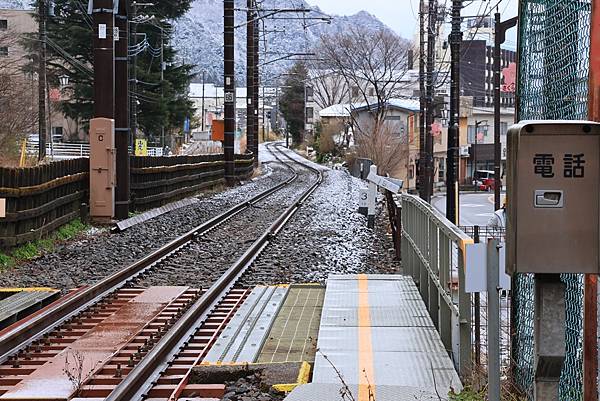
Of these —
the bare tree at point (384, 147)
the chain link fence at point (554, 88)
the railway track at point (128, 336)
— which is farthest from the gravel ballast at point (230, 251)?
the bare tree at point (384, 147)

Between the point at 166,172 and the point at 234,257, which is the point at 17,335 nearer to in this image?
the point at 234,257

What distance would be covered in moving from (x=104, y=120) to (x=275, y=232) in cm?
421

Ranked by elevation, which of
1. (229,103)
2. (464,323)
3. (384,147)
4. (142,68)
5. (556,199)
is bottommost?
(464,323)

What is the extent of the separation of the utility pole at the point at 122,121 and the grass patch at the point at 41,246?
147 cm

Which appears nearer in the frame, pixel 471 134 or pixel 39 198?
pixel 39 198

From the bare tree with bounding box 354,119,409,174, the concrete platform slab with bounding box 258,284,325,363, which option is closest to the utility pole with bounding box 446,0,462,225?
the concrete platform slab with bounding box 258,284,325,363

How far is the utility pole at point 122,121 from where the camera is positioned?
19.8 m

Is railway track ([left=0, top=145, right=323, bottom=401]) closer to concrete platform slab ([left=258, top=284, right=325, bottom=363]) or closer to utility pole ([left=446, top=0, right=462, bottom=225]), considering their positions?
concrete platform slab ([left=258, top=284, right=325, bottom=363])

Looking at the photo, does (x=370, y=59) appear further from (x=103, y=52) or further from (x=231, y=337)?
(x=231, y=337)

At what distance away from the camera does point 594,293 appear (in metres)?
4.54

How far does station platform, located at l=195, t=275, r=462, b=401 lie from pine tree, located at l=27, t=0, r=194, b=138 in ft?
114

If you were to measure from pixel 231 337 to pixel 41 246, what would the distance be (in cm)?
762

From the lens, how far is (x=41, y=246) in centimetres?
1504

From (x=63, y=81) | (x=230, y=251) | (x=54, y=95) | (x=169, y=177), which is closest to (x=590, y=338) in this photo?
(x=230, y=251)
